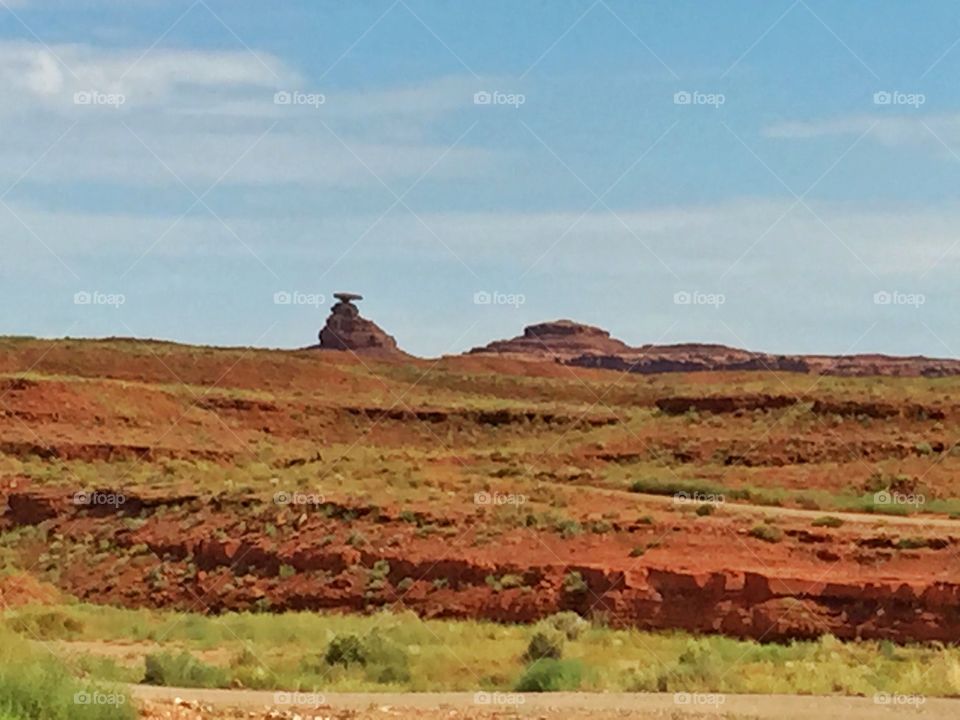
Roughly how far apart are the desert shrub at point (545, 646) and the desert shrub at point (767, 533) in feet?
24.5

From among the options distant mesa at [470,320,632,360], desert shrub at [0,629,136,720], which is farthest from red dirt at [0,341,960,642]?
distant mesa at [470,320,632,360]

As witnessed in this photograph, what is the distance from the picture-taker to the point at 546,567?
24766mm

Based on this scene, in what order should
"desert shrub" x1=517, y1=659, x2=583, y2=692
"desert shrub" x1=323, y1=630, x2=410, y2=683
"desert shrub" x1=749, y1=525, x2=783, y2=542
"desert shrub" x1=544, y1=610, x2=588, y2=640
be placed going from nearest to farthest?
"desert shrub" x1=517, y1=659, x2=583, y2=692 < "desert shrub" x1=323, y1=630, x2=410, y2=683 < "desert shrub" x1=544, y1=610, x2=588, y2=640 < "desert shrub" x1=749, y1=525, x2=783, y2=542

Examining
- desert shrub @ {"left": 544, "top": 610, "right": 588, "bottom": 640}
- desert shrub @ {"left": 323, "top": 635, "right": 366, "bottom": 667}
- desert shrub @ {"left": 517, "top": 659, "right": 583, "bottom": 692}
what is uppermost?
desert shrub @ {"left": 544, "top": 610, "right": 588, "bottom": 640}

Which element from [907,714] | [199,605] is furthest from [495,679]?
[199,605]

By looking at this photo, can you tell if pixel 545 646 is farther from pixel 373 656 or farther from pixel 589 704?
pixel 589 704

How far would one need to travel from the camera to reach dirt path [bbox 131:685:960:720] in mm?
14164

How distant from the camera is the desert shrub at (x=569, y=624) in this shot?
21.6 m

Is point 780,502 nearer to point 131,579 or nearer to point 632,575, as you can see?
point 632,575

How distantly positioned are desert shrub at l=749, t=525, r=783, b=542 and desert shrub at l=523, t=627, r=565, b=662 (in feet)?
24.5

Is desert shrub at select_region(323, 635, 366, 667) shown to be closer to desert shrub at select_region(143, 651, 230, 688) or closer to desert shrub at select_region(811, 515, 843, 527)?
desert shrub at select_region(143, 651, 230, 688)

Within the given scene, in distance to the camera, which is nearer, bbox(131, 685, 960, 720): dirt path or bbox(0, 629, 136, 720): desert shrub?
bbox(0, 629, 136, 720): desert shrub

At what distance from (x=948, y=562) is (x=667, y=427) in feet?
89.4

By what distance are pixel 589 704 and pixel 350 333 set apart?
365 ft
